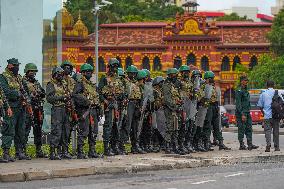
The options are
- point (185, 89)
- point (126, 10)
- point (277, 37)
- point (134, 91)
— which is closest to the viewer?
point (134, 91)

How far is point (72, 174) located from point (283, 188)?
13.2ft

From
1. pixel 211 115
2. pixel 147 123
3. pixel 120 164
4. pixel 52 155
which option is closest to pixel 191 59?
pixel 211 115

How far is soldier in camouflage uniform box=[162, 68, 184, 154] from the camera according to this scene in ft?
59.2

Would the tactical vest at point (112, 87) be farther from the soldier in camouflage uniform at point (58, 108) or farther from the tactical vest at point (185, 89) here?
the tactical vest at point (185, 89)

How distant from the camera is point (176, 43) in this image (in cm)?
7369

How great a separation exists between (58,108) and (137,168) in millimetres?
2438

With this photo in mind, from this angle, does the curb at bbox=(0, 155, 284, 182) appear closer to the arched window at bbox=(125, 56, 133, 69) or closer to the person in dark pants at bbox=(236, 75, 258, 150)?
the person in dark pants at bbox=(236, 75, 258, 150)

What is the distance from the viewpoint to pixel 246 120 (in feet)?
64.9

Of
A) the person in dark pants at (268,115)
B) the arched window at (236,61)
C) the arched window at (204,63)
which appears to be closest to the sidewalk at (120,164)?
the person in dark pants at (268,115)

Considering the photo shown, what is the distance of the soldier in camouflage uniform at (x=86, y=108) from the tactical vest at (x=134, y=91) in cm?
139

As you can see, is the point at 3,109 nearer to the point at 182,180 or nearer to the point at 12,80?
the point at 12,80

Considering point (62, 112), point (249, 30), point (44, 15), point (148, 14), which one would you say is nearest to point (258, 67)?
point (249, 30)

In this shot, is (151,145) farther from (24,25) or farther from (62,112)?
(24,25)

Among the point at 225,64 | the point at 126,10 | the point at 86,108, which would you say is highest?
the point at 126,10
